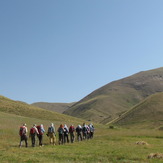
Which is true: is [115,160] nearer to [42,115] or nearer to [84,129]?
[84,129]

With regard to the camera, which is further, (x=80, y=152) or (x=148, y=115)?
(x=148, y=115)

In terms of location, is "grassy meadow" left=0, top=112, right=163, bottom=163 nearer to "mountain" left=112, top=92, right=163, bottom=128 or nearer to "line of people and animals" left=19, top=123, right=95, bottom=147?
"line of people and animals" left=19, top=123, right=95, bottom=147

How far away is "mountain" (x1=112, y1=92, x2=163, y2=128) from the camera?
366 ft

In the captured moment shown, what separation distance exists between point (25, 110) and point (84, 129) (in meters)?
53.0

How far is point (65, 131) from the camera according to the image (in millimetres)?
31516

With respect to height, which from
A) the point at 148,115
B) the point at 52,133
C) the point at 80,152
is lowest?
the point at 80,152

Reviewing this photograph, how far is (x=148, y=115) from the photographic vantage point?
399ft

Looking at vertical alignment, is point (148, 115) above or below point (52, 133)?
above

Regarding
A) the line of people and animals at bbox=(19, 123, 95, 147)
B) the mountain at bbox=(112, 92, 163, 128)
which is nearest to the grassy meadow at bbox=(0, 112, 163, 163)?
the line of people and animals at bbox=(19, 123, 95, 147)

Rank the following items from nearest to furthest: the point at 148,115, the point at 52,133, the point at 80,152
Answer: the point at 80,152 → the point at 52,133 → the point at 148,115

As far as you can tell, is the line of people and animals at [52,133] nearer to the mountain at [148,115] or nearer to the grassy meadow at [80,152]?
the grassy meadow at [80,152]

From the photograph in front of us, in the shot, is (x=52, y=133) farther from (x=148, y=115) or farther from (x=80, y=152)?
(x=148, y=115)

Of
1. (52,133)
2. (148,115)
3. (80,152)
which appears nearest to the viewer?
(80,152)

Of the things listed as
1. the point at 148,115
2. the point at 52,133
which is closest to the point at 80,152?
the point at 52,133
